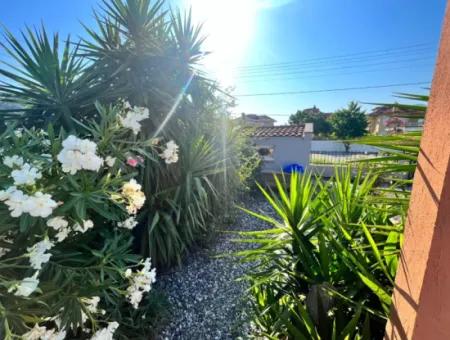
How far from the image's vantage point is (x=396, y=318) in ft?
2.83

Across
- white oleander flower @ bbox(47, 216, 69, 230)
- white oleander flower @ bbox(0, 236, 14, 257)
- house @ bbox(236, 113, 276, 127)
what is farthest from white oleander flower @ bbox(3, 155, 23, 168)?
house @ bbox(236, 113, 276, 127)

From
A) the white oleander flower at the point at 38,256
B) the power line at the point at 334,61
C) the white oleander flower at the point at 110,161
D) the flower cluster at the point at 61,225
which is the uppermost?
the power line at the point at 334,61

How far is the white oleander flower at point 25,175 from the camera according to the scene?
3.54ft

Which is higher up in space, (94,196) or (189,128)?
(189,128)

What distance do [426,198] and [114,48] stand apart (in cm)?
329

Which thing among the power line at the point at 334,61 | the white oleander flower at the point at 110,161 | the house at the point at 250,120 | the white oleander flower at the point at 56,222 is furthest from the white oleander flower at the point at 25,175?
the power line at the point at 334,61

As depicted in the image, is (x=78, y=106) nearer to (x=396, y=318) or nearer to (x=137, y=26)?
(x=137, y=26)

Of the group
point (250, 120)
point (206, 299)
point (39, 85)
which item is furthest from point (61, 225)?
point (250, 120)

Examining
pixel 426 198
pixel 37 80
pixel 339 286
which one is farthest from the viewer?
pixel 37 80

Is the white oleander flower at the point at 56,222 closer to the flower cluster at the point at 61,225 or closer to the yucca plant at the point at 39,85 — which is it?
the flower cluster at the point at 61,225

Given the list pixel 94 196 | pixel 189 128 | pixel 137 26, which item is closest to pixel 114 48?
pixel 137 26

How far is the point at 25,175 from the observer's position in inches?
43.2

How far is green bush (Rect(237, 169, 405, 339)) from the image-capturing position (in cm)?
122

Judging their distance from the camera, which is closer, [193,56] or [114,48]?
[114,48]
